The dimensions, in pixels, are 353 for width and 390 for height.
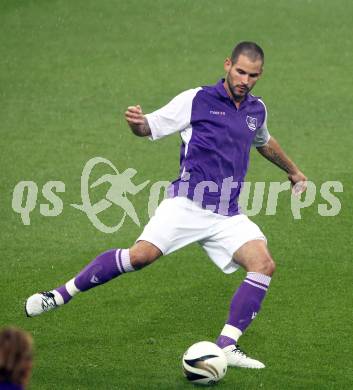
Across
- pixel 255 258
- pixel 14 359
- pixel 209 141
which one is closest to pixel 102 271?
pixel 255 258

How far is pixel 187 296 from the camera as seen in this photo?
9492 mm

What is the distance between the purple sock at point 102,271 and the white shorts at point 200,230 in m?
0.24

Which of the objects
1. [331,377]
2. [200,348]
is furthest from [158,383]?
[331,377]

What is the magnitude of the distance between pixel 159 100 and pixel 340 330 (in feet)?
21.2

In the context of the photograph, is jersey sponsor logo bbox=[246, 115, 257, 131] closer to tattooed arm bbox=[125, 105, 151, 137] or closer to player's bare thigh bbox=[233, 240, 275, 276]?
tattooed arm bbox=[125, 105, 151, 137]

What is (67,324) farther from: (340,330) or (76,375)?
(340,330)

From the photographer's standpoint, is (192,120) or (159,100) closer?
(192,120)

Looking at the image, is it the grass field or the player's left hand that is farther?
the player's left hand

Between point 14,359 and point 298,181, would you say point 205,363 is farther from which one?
point 14,359

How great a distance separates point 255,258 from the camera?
794 centimetres

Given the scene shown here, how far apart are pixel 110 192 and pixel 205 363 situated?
4.61 metres

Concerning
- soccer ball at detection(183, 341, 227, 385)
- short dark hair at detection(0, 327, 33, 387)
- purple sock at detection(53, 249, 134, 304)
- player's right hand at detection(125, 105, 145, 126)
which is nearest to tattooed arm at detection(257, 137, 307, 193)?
player's right hand at detection(125, 105, 145, 126)

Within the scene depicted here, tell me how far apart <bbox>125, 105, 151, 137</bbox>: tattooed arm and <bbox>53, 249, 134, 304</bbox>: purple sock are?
0.85m

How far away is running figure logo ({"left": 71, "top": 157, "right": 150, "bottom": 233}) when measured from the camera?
11.3m
